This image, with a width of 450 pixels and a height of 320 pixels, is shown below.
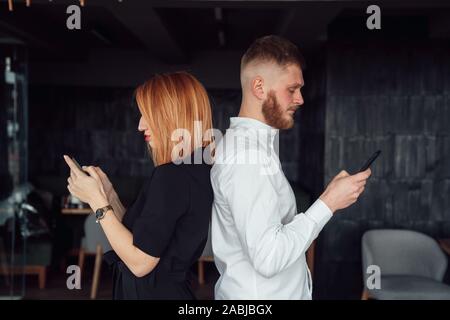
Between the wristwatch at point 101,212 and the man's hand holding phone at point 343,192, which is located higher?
the man's hand holding phone at point 343,192

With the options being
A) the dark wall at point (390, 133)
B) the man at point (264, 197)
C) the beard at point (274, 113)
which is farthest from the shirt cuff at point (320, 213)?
the dark wall at point (390, 133)

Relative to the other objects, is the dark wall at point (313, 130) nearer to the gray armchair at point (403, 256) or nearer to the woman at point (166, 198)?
the gray armchair at point (403, 256)

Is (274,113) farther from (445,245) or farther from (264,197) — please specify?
(445,245)

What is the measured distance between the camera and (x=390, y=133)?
4.69 meters

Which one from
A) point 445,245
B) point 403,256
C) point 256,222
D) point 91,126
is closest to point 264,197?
point 256,222

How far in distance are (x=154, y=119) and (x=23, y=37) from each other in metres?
4.29

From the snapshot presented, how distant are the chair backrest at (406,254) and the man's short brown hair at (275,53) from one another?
115 inches

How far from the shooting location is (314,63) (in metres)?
5.80

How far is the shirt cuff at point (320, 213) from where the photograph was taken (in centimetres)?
123

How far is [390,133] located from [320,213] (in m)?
3.67

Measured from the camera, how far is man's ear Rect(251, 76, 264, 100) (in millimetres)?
1289

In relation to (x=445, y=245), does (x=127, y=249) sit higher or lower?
higher

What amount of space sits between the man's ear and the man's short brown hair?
5cm

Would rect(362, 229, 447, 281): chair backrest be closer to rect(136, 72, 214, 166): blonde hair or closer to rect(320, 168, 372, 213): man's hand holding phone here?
rect(320, 168, 372, 213): man's hand holding phone
